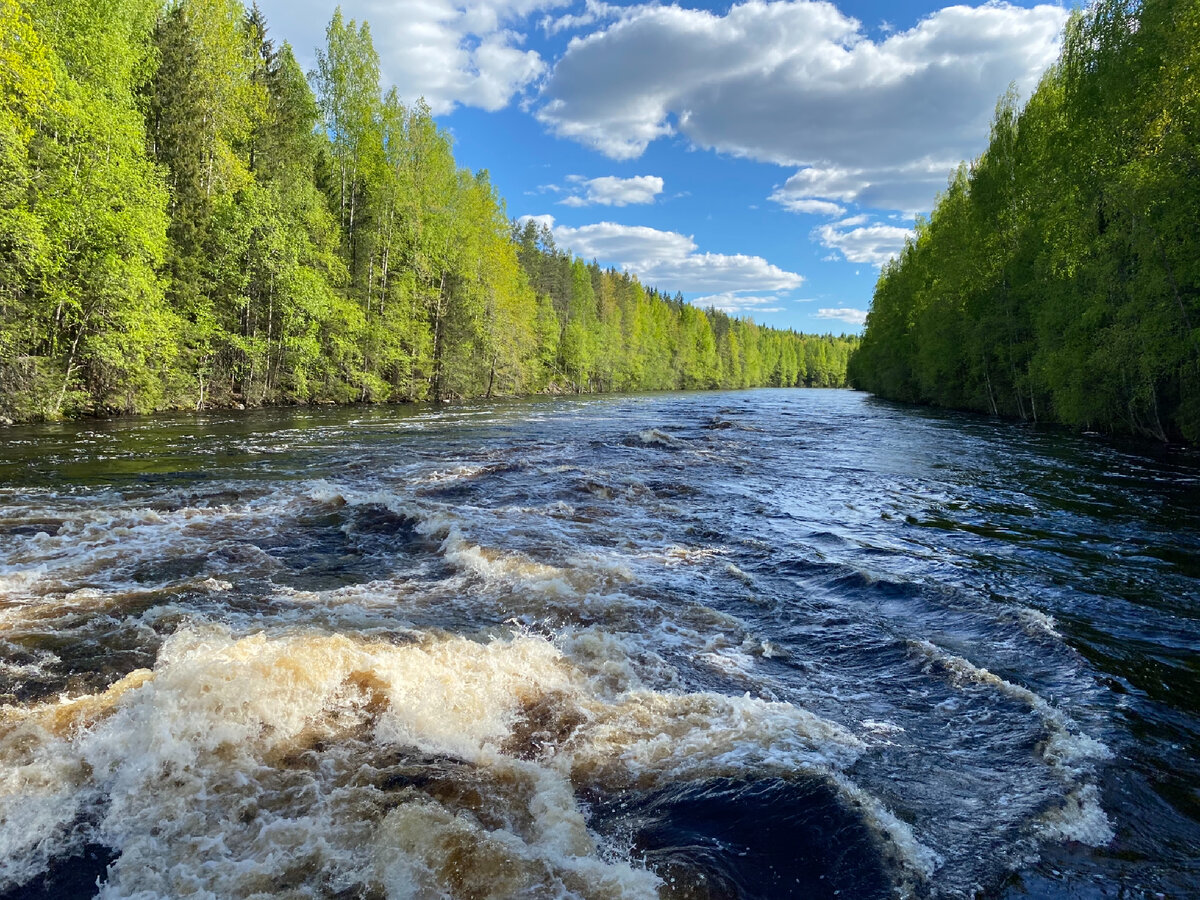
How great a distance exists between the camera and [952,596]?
22.6 feet

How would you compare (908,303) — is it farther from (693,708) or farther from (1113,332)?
(693,708)

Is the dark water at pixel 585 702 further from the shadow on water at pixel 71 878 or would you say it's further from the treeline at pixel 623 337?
the treeline at pixel 623 337

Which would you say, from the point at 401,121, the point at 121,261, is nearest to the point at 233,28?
the point at 401,121

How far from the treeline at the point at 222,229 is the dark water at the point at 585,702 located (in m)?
10.9

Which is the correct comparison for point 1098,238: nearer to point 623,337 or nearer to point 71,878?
point 71,878

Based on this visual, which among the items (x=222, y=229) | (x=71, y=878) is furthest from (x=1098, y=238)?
(x=222, y=229)

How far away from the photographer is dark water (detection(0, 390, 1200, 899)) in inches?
117

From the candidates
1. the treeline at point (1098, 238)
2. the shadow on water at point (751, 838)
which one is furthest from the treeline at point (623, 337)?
the shadow on water at point (751, 838)

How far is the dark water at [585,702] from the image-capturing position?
2971 mm

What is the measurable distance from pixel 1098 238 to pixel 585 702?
22079 millimetres

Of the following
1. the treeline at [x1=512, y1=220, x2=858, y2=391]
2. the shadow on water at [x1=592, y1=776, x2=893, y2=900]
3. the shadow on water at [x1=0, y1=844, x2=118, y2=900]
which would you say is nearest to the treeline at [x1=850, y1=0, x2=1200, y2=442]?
the shadow on water at [x1=592, y1=776, x2=893, y2=900]

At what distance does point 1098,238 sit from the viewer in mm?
18047

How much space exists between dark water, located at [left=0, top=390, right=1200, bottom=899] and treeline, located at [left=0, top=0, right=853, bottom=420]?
1091cm

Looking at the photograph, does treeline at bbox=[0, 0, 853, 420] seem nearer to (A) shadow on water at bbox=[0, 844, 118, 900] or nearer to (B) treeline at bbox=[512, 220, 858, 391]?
(A) shadow on water at bbox=[0, 844, 118, 900]
